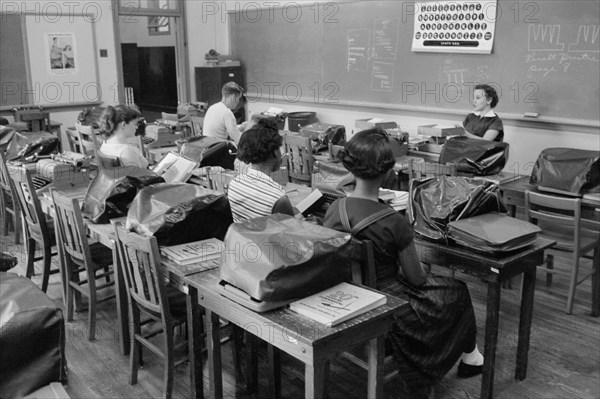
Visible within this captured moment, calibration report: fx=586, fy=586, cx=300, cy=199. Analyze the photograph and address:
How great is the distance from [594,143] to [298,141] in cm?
253

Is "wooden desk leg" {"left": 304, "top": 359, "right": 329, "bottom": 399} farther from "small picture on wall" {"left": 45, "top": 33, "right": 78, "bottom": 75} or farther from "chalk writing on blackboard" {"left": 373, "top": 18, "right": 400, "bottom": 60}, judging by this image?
"small picture on wall" {"left": 45, "top": 33, "right": 78, "bottom": 75}

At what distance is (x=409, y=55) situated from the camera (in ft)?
21.1

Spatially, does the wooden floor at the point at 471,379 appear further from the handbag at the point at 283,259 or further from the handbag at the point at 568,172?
the handbag at the point at 283,259

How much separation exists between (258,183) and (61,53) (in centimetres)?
634

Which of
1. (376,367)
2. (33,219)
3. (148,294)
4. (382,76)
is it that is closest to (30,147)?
(33,219)

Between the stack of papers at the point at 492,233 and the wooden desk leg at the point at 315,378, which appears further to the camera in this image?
the stack of papers at the point at 492,233

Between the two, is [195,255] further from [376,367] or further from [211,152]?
[211,152]

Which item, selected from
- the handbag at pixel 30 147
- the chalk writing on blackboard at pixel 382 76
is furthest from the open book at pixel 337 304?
the chalk writing on blackboard at pixel 382 76

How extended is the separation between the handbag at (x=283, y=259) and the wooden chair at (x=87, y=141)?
3.49 meters

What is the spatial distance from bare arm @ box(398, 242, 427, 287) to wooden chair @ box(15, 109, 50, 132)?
6.32 m

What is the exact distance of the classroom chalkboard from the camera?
5.05 m

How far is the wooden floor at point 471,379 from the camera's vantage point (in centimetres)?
279

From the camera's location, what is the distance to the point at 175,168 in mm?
3900

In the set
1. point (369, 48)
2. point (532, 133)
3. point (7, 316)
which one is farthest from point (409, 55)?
point (7, 316)
